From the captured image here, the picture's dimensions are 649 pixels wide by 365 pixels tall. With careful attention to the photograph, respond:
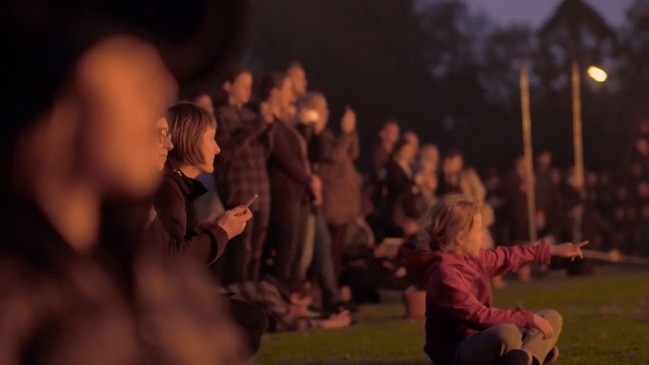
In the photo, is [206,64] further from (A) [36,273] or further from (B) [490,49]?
(B) [490,49]

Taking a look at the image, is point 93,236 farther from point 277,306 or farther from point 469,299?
point 277,306

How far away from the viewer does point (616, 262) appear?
22.2 metres

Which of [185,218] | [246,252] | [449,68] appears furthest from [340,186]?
[449,68]

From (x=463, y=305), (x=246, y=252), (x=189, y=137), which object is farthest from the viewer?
(x=246, y=252)

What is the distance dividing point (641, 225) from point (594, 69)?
651 centimetres

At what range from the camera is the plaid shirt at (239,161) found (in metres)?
10.5

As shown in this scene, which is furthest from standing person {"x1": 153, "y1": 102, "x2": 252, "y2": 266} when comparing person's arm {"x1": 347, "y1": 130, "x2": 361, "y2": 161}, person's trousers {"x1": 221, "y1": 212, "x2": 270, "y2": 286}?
person's arm {"x1": 347, "y1": 130, "x2": 361, "y2": 161}

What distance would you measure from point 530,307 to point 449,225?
218 inches

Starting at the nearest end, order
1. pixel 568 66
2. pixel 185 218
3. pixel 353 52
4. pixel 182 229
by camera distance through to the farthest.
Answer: pixel 182 229
pixel 185 218
pixel 353 52
pixel 568 66

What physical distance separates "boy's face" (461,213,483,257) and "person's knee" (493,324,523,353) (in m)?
0.52

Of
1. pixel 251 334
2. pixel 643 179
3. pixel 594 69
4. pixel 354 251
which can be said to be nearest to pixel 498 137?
pixel 643 179

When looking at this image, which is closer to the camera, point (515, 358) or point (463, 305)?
point (515, 358)

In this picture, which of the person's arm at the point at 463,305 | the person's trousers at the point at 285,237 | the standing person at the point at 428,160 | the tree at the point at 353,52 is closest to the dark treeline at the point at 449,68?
the tree at the point at 353,52

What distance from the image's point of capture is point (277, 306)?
1054 cm
